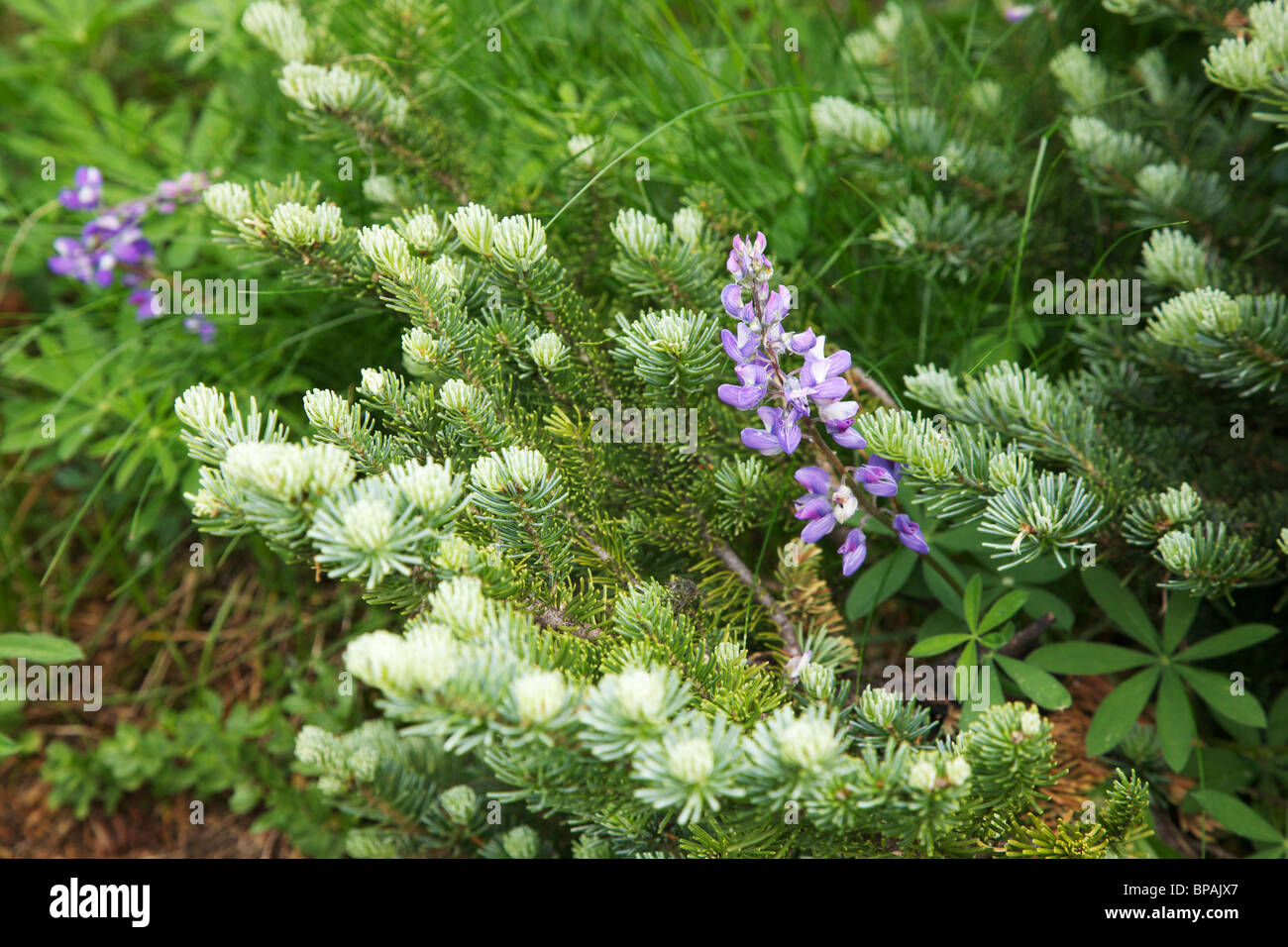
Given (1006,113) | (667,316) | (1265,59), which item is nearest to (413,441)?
(667,316)

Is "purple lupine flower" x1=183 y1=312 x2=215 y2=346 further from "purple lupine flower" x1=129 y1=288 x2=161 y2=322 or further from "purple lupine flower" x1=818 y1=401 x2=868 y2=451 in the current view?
"purple lupine flower" x1=818 y1=401 x2=868 y2=451

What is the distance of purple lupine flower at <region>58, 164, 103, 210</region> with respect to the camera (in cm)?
263

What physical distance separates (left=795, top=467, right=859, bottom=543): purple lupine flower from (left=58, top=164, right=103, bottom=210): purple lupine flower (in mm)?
2294

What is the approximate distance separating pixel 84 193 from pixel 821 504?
2.35 metres

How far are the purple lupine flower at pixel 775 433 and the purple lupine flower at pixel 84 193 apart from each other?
7.30ft

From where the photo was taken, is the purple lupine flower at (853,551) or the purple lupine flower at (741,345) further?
the purple lupine flower at (853,551)

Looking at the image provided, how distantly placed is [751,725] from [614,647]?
0.78 ft

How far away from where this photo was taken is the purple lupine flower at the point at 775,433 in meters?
1.45

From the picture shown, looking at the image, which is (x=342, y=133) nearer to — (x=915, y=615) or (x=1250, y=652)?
(x=915, y=615)

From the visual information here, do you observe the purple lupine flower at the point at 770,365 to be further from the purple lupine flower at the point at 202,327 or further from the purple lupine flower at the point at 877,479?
the purple lupine flower at the point at 202,327

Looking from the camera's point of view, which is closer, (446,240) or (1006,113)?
(446,240)

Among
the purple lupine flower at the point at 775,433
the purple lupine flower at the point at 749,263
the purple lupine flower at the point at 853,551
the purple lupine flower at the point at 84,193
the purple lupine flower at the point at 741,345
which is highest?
the purple lupine flower at the point at 84,193

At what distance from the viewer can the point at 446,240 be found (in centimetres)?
185

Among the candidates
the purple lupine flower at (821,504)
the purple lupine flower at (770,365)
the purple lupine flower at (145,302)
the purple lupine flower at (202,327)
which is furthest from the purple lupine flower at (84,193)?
the purple lupine flower at (821,504)
